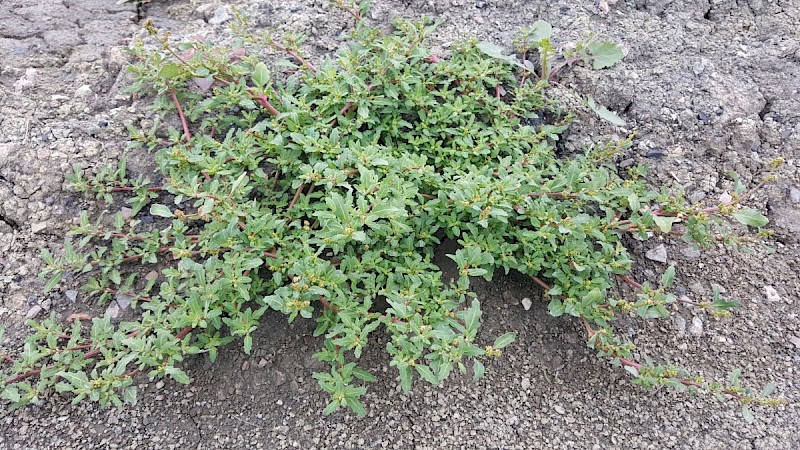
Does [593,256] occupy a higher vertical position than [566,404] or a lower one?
higher

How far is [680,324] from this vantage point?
2.56m

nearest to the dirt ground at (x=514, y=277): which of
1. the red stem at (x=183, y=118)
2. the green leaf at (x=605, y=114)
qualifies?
the green leaf at (x=605, y=114)

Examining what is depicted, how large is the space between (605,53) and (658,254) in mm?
1050

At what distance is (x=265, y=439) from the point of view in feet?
7.43

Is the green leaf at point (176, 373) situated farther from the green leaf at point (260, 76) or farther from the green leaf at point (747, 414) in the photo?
the green leaf at point (747, 414)

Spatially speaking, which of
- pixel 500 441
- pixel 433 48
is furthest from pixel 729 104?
pixel 500 441

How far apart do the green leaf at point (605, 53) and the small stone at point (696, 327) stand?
4.31ft

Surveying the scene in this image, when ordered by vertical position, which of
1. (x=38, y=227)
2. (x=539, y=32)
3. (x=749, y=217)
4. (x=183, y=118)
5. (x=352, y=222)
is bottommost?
(x=38, y=227)

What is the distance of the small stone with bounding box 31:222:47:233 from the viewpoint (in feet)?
8.38

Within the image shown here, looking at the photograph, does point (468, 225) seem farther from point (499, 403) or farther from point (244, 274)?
point (244, 274)

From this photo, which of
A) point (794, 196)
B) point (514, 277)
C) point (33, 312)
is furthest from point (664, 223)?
point (33, 312)

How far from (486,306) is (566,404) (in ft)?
1.67

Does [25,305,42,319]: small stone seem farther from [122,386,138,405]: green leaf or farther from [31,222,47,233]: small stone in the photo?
[122,386,138,405]: green leaf

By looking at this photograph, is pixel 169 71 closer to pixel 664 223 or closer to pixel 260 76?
pixel 260 76
